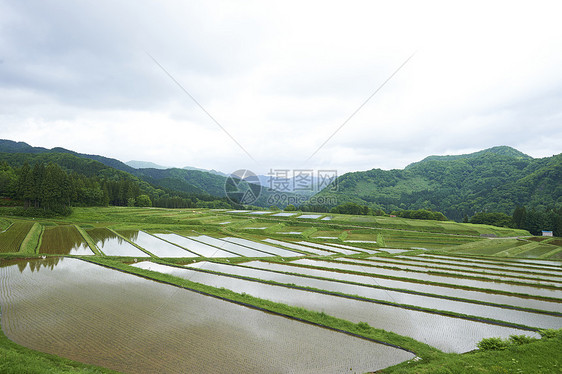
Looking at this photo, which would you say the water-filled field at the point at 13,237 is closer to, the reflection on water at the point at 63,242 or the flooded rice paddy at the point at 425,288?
the reflection on water at the point at 63,242

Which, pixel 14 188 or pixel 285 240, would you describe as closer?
pixel 285 240

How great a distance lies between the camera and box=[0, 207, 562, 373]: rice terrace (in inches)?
379

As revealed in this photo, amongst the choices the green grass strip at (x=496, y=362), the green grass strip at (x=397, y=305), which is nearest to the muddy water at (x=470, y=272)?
the green grass strip at (x=397, y=305)

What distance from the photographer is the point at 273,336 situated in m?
11.5

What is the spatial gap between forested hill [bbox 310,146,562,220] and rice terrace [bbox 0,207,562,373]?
375 feet

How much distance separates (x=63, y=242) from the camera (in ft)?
94.4

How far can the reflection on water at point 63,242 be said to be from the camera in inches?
984

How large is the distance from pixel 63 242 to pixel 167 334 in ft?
88.5

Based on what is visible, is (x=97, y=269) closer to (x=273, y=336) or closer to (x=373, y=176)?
(x=273, y=336)

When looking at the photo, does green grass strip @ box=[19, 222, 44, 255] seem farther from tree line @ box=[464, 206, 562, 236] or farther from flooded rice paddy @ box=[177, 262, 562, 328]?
tree line @ box=[464, 206, 562, 236]

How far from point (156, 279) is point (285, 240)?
23669 mm

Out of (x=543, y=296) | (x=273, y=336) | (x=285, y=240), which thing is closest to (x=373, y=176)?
(x=285, y=240)

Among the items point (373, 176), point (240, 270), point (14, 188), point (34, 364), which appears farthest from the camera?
point (373, 176)

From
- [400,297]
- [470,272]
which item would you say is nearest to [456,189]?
[470,272]
